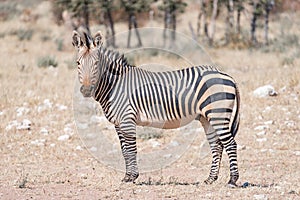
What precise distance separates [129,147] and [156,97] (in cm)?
74

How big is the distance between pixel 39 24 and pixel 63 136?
83.0 feet

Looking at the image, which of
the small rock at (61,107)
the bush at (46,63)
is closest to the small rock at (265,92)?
the small rock at (61,107)

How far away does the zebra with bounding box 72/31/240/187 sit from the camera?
7.17 meters

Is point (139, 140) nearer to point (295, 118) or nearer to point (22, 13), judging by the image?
point (295, 118)

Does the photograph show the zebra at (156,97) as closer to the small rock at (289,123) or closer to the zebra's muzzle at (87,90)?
the zebra's muzzle at (87,90)

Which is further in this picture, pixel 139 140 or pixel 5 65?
pixel 5 65

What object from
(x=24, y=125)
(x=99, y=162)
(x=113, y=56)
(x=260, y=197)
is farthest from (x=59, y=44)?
(x=260, y=197)

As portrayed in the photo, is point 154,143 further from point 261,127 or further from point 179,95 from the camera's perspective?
point 179,95

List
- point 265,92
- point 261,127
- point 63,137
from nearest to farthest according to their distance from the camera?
point 63,137
point 261,127
point 265,92

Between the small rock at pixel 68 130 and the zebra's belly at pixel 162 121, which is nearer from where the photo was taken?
the zebra's belly at pixel 162 121

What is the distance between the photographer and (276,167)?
856 centimetres

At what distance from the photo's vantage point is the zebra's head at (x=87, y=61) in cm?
714

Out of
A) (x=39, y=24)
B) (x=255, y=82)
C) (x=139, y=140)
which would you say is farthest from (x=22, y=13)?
(x=139, y=140)

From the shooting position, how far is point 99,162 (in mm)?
9352
